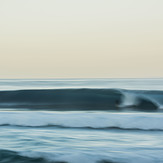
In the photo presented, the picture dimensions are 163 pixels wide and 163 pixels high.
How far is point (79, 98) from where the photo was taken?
12.3 meters

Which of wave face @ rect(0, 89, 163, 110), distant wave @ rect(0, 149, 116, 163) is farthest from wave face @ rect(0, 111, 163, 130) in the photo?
A: wave face @ rect(0, 89, 163, 110)

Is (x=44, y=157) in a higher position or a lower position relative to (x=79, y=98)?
lower

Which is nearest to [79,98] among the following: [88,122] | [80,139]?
[88,122]

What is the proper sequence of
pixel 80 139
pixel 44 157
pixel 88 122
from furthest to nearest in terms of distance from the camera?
pixel 88 122
pixel 80 139
pixel 44 157

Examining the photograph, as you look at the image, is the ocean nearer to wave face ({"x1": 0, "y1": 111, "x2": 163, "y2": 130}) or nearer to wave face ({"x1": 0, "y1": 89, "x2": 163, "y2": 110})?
wave face ({"x1": 0, "y1": 111, "x2": 163, "y2": 130})

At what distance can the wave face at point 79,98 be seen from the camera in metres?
11.2

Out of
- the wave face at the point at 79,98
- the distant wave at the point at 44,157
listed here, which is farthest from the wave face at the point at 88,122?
the wave face at the point at 79,98

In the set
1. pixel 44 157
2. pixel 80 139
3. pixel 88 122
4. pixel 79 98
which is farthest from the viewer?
pixel 79 98

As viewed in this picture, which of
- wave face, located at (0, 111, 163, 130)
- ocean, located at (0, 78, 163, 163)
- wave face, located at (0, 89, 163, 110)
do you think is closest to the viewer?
ocean, located at (0, 78, 163, 163)

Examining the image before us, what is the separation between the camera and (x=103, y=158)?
3639 millimetres

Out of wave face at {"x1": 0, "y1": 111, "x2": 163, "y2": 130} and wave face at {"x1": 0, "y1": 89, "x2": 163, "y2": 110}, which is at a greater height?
wave face at {"x1": 0, "y1": 89, "x2": 163, "y2": 110}

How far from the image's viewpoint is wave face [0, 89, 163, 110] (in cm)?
1122

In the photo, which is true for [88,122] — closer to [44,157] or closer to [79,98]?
[44,157]

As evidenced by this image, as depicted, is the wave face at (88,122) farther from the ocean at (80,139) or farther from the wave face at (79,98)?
the wave face at (79,98)
